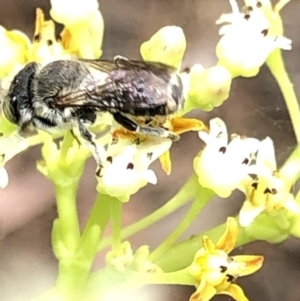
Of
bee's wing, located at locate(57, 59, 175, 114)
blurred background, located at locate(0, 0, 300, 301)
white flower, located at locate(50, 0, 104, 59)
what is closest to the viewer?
bee's wing, located at locate(57, 59, 175, 114)

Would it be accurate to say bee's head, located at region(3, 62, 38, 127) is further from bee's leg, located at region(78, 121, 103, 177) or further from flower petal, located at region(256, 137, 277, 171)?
flower petal, located at region(256, 137, 277, 171)

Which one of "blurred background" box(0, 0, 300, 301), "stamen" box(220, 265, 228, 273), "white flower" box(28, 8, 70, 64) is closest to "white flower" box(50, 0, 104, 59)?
"white flower" box(28, 8, 70, 64)

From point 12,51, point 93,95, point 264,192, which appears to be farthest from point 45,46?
point 264,192

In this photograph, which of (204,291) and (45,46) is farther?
(45,46)

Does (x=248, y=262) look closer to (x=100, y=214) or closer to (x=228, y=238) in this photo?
(x=228, y=238)

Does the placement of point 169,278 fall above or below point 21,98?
below

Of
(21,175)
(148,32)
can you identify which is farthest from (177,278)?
(148,32)

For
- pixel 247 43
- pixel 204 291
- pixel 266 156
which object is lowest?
pixel 204 291
